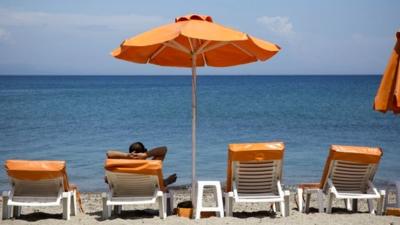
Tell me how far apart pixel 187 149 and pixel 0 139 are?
22.6ft

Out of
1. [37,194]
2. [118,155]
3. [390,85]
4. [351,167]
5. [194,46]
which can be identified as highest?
[194,46]

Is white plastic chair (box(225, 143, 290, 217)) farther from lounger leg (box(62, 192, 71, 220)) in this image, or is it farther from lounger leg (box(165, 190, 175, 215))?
lounger leg (box(62, 192, 71, 220))

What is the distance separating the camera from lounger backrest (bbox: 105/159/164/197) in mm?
6234

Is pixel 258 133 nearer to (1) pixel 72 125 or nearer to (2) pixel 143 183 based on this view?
(1) pixel 72 125

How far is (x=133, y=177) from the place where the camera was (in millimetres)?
6340

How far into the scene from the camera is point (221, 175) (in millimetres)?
11898

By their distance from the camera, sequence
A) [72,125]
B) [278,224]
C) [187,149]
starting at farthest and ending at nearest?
[72,125] < [187,149] < [278,224]

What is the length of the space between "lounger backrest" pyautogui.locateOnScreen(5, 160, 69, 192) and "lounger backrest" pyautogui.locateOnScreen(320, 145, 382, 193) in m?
2.87

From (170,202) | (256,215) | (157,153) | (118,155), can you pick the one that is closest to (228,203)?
(256,215)

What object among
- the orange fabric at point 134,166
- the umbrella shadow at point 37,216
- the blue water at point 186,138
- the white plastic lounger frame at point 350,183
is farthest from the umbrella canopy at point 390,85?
the blue water at point 186,138

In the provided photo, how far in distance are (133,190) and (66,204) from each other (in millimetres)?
768

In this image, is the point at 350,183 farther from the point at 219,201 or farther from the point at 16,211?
the point at 16,211

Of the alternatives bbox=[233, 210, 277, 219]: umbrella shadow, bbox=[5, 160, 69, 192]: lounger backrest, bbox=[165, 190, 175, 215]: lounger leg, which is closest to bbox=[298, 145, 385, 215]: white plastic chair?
bbox=[233, 210, 277, 219]: umbrella shadow

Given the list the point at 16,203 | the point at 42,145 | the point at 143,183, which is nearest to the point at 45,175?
the point at 16,203
